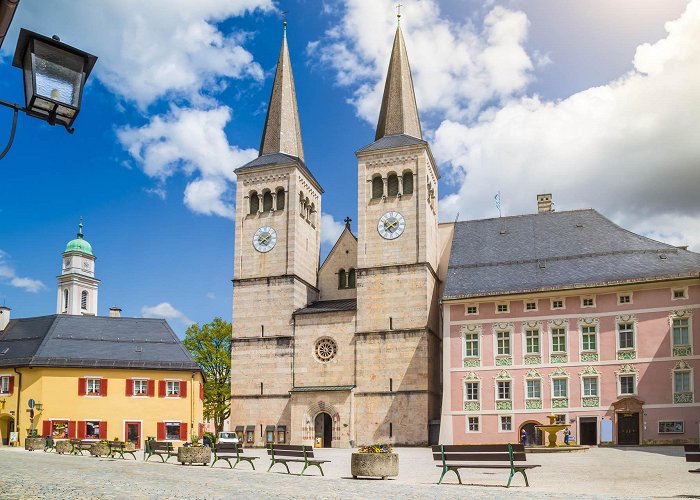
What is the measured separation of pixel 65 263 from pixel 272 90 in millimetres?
62936

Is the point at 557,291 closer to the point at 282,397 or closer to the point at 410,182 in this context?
the point at 410,182

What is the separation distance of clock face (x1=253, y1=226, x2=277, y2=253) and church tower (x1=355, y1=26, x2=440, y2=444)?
6.70 metres

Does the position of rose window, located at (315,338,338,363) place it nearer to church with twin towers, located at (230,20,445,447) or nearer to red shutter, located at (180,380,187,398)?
church with twin towers, located at (230,20,445,447)

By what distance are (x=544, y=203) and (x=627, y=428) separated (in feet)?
66.4

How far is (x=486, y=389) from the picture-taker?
4659 centimetres

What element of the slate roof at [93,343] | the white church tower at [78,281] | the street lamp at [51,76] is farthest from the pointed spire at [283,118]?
the white church tower at [78,281]

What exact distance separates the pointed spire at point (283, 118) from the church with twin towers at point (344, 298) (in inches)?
4.3

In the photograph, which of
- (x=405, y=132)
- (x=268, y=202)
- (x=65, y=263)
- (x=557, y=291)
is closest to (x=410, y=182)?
(x=405, y=132)

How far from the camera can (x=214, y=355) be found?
7056cm

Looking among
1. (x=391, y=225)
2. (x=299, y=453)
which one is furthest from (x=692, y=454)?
(x=391, y=225)

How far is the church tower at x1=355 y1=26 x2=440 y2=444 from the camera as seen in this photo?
5081cm

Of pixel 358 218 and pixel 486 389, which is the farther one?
pixel 358 218

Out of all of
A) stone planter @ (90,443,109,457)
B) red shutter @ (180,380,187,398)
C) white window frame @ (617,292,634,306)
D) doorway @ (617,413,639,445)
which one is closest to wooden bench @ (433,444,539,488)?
stone planter @ (90,443,109,457)

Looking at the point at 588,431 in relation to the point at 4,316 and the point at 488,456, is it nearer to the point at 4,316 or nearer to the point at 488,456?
the point at 488,456
